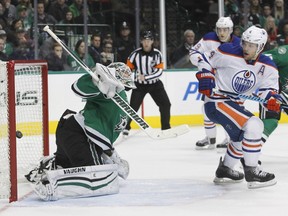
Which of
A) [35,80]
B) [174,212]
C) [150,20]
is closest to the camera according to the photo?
[174,212]

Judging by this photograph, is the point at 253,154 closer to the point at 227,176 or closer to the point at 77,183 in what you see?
the point at 227,176

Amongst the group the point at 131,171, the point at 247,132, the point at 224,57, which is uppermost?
the point at 224,57

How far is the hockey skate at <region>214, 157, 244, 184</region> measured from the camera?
4.68 metres

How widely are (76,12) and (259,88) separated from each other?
15.3 feet

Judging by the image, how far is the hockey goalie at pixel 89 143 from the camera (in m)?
4.20

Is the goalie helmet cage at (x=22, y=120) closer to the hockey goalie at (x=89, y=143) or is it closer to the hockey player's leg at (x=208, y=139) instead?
the hockey goalie at (x=89, y=143)

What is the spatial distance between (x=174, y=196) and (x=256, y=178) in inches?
18.3

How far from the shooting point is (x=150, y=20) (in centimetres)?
902

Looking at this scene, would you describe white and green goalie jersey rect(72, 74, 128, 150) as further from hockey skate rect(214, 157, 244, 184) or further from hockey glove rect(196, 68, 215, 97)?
hockey skate rect(214, 157, 244, 184)

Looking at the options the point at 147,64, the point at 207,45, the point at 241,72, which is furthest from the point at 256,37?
the point at 147,64

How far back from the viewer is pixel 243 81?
4.55 metres

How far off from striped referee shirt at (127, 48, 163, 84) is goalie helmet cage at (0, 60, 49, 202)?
1605 mm

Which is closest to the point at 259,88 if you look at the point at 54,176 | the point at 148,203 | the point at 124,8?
the point at 148,203

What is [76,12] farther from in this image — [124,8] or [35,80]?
Result: [35,80]
